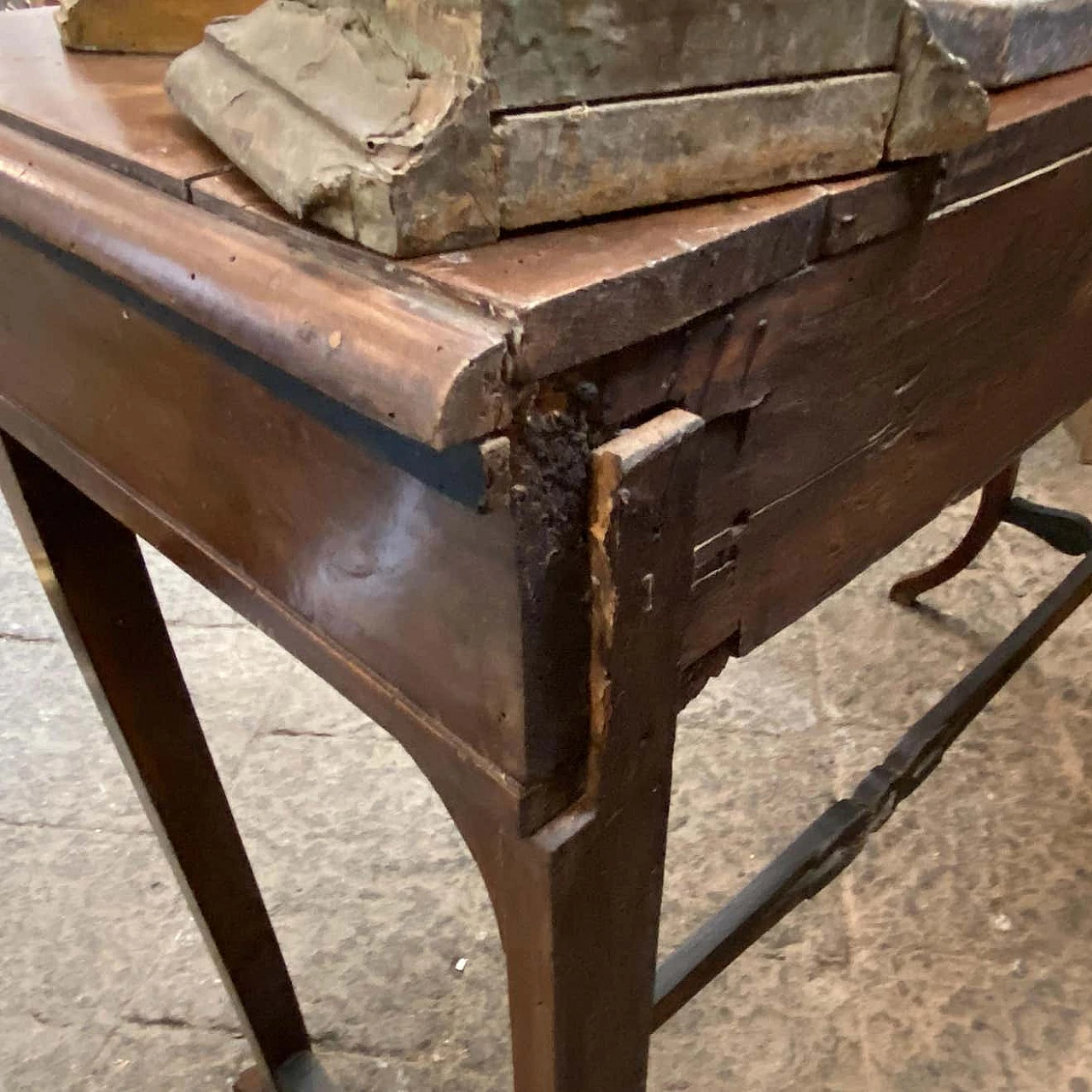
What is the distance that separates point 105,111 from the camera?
568 mm

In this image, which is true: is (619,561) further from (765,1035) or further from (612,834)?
(765,1035)

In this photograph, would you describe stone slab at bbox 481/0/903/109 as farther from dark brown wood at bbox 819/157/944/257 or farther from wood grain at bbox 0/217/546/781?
wood grain at bbox 0/217/546/781

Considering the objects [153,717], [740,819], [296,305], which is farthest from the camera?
[740,819]

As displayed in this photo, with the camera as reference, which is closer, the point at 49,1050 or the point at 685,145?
the point at 685,145

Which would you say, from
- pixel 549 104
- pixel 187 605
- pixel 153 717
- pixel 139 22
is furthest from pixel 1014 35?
pixel 187 605

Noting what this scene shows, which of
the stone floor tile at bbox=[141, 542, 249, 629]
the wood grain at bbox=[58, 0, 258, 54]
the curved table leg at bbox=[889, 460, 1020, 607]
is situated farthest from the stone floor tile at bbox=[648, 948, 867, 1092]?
the wood grain at bbox=[58, 0, 258, 54]

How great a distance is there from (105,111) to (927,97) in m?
0.40

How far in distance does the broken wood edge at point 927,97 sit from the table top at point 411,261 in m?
0.02

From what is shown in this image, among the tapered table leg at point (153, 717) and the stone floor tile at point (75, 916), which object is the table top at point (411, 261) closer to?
the tapered table leg at point (153, 717)

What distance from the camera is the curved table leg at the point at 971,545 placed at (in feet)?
5.74

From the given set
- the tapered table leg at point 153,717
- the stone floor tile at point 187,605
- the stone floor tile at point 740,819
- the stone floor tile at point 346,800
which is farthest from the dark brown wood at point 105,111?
the stone floor tile at point 187,605

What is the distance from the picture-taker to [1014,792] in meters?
1.60

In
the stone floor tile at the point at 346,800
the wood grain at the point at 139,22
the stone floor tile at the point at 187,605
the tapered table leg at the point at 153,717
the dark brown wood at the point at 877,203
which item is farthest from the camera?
the stone floor tile at the point at 187,605

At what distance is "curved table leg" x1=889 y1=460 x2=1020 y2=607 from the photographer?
175 cm
